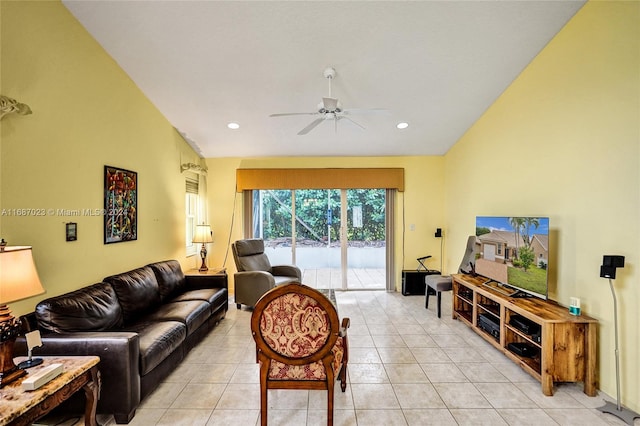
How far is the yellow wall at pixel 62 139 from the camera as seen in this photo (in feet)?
6.98

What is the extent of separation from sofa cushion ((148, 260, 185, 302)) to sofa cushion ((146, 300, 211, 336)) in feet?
0.94

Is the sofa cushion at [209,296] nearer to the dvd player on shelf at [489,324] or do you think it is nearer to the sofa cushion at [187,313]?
the sofa cushion at [187,313]

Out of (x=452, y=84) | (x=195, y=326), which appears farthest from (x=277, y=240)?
(x=452, y=84)

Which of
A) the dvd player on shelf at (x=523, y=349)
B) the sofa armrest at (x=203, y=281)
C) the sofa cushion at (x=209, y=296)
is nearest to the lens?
the dvd player on shelf at (x=523, y=349)

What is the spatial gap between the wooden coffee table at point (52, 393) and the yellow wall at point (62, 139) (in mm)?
815

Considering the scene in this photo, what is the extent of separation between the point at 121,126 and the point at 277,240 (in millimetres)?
3150

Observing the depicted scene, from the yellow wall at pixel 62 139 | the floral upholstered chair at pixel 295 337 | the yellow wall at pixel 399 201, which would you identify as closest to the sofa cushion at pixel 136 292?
the yellow wall at pixel 62 139

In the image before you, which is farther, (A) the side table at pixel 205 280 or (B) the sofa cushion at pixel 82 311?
(A) the side table at pixel 205 280

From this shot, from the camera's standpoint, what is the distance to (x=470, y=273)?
414cm

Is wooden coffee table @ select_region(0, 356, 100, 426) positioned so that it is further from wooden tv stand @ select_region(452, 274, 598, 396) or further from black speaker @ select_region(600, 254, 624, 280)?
black speaker @ select_region(600, 254, 624, 280)

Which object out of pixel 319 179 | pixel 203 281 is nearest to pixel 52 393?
pixel 203 281

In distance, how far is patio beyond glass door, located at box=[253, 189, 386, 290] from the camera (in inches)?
223

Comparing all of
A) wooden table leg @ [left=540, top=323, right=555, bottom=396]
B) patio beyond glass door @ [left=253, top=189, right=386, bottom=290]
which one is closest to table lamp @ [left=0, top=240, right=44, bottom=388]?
wooden table leg @ [left=540, top=323, right=555, bottom=396]

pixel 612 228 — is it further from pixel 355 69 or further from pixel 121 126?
pixel 121 126
